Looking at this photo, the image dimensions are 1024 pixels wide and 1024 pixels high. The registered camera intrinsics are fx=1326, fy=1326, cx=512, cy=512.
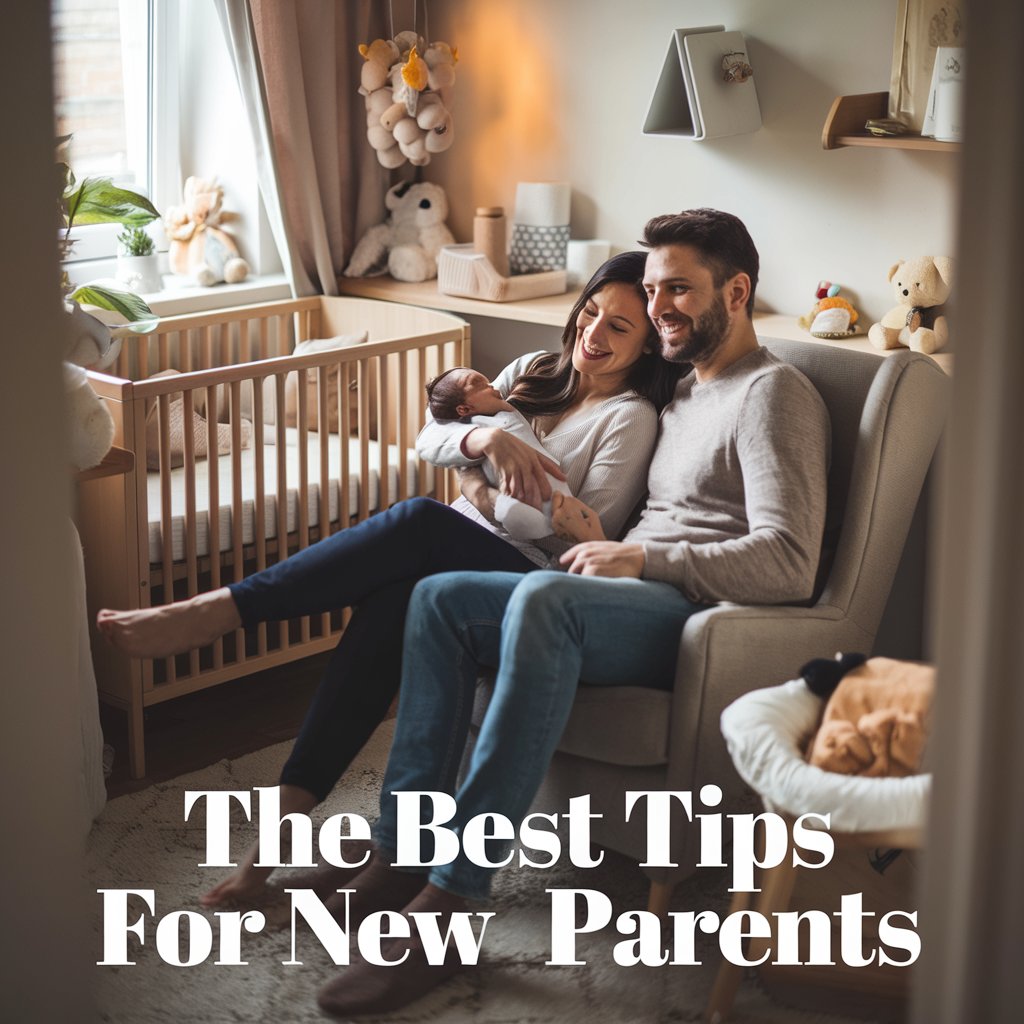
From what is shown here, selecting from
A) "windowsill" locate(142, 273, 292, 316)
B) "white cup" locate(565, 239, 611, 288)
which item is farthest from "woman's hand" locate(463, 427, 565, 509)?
"windowsill" locate(142, 273, 292, 316)

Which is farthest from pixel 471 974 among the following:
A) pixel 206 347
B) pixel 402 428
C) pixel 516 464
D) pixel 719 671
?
pixel 206 347

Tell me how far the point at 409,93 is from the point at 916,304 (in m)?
1.45

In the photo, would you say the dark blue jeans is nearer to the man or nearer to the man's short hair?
the man

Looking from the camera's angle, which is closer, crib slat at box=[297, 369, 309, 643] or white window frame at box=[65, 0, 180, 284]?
crib slat at box=[297, 369, 309, 643]

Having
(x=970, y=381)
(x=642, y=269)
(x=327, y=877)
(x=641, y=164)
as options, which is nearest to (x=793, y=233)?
(x=641, y=164)

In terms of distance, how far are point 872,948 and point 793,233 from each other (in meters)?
1.80

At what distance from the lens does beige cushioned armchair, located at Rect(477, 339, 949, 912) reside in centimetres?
190

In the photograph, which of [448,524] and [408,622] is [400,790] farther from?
[448,524]

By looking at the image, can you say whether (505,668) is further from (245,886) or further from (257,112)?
(257,112)

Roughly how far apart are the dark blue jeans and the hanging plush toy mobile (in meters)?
1.72

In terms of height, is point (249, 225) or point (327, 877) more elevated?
point (249, 225)

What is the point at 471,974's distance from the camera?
1.94m

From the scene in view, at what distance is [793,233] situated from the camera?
10.3ft

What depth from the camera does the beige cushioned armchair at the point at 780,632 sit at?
6.23ft
